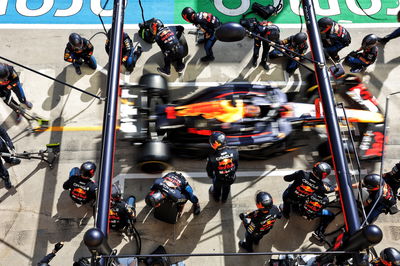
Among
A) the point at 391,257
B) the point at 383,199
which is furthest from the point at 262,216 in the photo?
the point at 383,199

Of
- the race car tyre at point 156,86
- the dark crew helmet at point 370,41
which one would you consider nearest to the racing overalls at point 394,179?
the dark crew helmet at point 370,41

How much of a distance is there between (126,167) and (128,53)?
313 centimetres

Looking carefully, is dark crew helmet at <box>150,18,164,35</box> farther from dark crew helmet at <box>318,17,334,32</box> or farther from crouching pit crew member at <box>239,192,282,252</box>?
crouching pit crew member at <box>239,192,282,252</box>

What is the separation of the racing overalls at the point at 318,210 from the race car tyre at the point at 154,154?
3116 mm

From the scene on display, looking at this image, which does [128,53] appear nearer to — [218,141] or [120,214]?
[218,141]

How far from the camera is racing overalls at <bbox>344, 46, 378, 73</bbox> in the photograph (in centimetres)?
935

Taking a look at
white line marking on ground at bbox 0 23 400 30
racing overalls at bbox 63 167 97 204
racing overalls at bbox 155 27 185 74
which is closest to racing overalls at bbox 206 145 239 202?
racing overalls at bbox 63 167 97 204

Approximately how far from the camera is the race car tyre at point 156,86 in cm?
838

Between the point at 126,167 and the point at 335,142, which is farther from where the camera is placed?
the point at 126,167

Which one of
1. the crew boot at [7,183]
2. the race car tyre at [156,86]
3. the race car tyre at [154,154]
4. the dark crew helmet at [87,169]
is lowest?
the dark crew helmet at [87,169]

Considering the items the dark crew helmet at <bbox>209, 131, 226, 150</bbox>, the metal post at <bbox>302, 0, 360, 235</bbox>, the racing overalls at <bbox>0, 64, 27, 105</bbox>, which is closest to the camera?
the metal post at <bbox>302, 0, 360, 235</bbox>

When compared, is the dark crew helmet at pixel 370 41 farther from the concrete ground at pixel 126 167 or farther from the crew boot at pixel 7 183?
the crew boot at pixel 7 183

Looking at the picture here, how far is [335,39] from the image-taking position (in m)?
9.59

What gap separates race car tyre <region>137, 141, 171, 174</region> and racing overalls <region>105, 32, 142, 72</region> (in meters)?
2.95
